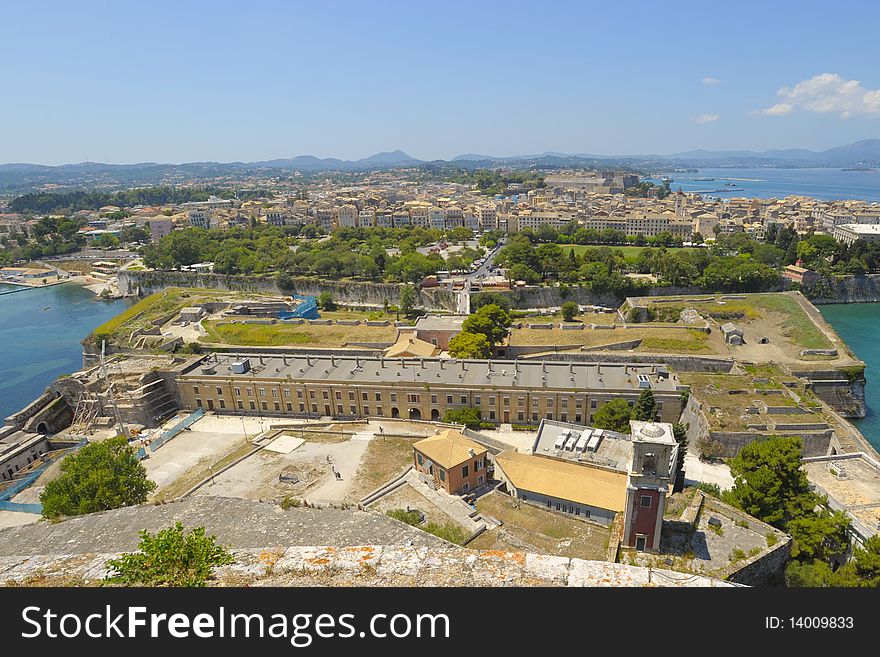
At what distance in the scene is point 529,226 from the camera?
113m

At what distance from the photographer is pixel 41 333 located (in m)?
69.8

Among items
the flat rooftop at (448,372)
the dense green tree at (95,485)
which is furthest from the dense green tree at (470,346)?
the dense green tree at (95,485)

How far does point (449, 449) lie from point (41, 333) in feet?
235

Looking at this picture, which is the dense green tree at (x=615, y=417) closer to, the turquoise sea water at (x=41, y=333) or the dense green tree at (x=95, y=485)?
the dense green tree at (x=95, y=485)

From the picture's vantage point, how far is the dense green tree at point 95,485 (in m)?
21.2

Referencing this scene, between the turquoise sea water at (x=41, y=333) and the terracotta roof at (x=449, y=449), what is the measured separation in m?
42.2

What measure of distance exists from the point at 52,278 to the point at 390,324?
8841 cm

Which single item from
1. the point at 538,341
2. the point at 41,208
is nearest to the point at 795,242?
the point at 538,341

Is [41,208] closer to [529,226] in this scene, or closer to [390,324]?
[529,226]

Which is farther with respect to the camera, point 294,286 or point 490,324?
point 294,286

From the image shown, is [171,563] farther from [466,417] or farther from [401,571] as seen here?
[466,417]

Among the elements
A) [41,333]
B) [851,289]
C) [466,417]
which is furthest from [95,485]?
[851,289]
